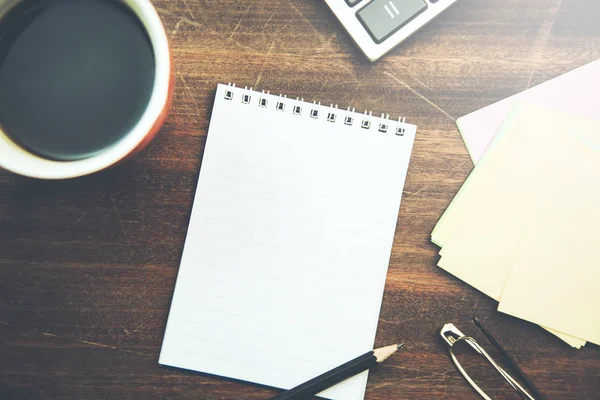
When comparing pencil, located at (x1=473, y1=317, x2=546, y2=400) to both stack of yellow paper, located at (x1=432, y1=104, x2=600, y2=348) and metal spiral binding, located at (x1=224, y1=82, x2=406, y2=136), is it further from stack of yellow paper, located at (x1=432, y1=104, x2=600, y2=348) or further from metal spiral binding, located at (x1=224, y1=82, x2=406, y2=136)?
metal spiral binding, located at (x1=224, y1=82, x2=406, y2=136)

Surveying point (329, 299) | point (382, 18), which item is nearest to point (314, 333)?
point (329, 299)

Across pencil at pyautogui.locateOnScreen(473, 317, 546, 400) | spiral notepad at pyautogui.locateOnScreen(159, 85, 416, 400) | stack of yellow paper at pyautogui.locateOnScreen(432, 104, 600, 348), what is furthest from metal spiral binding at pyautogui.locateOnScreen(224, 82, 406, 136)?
pencil at pyautogui.locateOnScreen(473, 317, 546, 400)

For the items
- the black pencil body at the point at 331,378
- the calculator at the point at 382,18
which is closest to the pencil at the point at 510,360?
the black pencil body at the point at 331,378

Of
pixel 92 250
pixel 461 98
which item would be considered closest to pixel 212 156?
pixel 92 250

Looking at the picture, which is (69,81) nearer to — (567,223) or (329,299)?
(329,299)

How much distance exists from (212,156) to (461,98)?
263mm

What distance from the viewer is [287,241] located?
→ 53 centimetres

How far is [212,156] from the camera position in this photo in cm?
53

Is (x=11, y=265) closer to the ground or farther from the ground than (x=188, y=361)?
farther from the ground

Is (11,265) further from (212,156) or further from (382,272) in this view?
(382,272)

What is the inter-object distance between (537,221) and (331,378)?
264 millimetres

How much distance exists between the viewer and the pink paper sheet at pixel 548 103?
0.53 m

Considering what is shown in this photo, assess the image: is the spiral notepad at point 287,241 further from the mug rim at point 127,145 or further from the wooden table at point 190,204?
the mug rim at point 127,145

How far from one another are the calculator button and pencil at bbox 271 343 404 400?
31 cm
